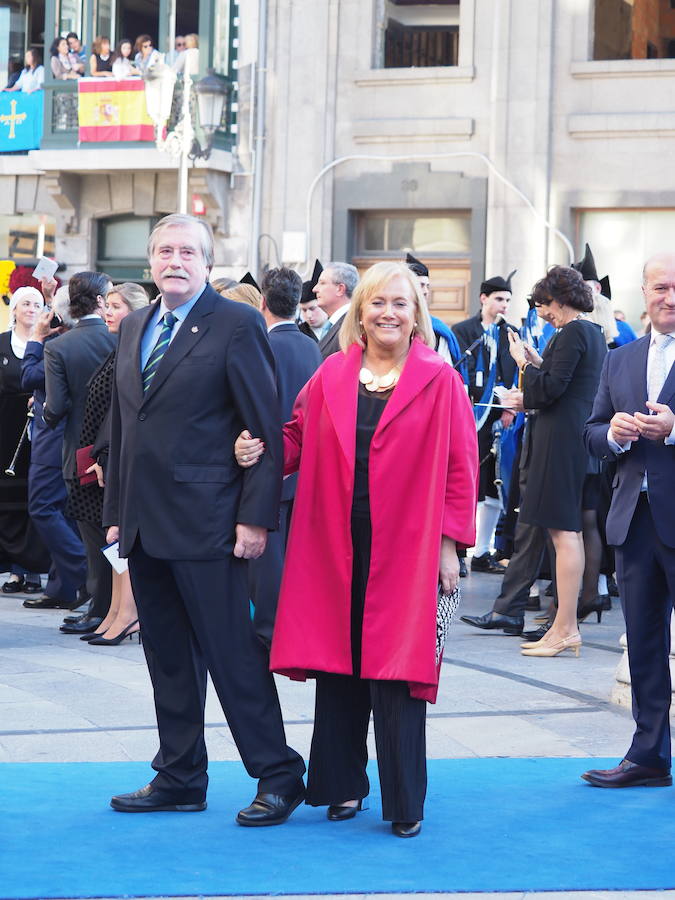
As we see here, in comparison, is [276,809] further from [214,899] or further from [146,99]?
[146,99]

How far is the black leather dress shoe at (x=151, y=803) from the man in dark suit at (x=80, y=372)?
13.6ft

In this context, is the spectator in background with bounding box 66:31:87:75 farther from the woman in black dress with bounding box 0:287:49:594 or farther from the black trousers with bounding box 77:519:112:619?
the black trousers with bounding box 77:519:112:619

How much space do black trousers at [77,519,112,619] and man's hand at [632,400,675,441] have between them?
4315 mm

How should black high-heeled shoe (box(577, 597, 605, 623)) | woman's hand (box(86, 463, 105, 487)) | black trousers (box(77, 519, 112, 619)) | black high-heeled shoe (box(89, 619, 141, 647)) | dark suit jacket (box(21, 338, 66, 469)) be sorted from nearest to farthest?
woman's hand (box(86, 463, 105, 487)) → black high-heeled shoe (box(89, 619, 141, 647)) → black trousers (box(77, 519, 112, 619)) → black high-heeled shoe (box(577, 597, 605, 623)) → dark suit jacket (box(21, 338, 66, 469))

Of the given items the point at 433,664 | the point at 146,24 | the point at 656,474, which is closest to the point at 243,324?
the point at 433,664

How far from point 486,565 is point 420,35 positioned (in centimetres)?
1164

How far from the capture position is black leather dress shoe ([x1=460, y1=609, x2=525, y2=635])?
32.4 feet

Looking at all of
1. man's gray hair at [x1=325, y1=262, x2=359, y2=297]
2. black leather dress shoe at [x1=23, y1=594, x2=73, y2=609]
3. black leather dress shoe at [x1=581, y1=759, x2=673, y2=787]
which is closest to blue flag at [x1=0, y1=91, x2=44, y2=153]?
black leather dress shoe at [x1=23, y1=594, x2=73, y2=609]

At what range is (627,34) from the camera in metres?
21.9

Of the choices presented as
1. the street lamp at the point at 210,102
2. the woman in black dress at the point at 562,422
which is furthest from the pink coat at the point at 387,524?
the street lamp at the point at 210,102

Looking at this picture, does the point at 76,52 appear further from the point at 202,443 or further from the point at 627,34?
the point at 202,443

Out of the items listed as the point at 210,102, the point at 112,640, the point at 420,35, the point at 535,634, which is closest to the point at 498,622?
the point at 535,634

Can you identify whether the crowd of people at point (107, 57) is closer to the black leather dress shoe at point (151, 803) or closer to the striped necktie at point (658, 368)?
the striped necktie at point (658, 368)

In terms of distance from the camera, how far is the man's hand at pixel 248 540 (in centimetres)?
542
